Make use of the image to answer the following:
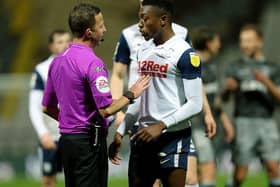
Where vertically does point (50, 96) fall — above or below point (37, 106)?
above

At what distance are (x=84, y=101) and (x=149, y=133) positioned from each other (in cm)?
64

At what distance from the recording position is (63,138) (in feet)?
24.0

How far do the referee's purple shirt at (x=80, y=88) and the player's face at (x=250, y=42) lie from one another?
4915mm

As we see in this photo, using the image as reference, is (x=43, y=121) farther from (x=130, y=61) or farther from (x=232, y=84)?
(x=130, y=61)

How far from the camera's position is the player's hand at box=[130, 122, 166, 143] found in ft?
22.6

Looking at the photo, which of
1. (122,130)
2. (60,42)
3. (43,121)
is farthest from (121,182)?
(122,130)

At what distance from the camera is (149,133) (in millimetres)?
6871

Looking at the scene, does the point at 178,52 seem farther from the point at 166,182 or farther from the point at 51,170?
the point at 51,170

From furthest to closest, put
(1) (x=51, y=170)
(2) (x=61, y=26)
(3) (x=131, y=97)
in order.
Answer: (2) (x=61, y=26), (1) (x=51, y=170), (3) (x=131, y=97)

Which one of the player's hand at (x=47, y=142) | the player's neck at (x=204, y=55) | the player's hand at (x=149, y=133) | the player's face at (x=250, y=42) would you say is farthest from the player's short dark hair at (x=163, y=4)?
the player's neck at (x=204, y=55)

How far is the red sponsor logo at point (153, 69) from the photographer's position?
7117 millimetres

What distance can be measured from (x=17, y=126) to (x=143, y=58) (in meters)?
10.3

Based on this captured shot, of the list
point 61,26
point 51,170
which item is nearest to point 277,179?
point 51,170

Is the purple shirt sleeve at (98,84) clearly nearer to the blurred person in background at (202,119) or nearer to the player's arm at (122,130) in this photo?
the player's arm at (122,130)
